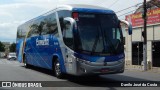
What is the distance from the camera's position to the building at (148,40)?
3241 cm

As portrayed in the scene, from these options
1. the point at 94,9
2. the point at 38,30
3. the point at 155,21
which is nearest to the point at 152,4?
the point at 155,21

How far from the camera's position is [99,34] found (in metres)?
15.2

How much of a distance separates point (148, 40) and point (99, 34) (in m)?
19.5

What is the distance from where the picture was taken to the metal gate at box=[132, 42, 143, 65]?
116 feet

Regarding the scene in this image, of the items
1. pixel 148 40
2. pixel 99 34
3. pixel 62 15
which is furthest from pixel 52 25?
pixel 148 40

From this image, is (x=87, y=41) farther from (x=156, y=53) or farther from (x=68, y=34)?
(x=156, y=53)

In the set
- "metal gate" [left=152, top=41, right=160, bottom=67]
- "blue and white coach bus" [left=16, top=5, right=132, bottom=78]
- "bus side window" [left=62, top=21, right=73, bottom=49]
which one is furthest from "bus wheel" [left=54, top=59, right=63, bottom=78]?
"metal gate" [left=152, top=41, right=160, bottom=67]

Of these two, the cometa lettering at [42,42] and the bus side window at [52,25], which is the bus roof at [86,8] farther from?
the cometa lettering at [42,42]

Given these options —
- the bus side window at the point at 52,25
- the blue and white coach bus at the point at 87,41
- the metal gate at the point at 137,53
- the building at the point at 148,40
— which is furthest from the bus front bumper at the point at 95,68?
the metal gate at the point at 137,53

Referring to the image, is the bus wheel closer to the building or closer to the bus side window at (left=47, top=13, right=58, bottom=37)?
the bus side window at (left=47, top=13, right=58, bottom=37)

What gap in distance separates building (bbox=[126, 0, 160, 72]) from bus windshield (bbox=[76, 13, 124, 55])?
51.8ft

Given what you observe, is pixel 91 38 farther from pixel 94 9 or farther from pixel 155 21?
pixel 155 21

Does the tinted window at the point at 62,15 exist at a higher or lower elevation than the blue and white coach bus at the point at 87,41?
higher

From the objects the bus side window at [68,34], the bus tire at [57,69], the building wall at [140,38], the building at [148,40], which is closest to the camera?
the bus side window at [68,34]
